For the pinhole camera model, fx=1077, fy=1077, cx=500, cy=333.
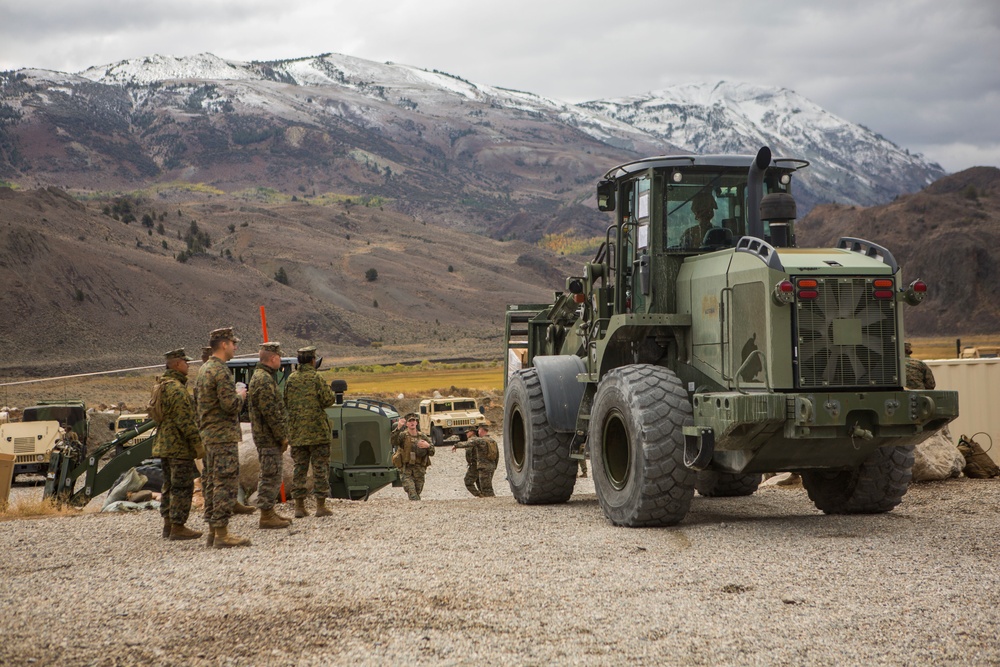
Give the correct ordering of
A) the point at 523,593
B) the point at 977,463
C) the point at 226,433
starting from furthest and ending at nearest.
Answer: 1. the point at 977,463
2. the point at 226,433
3. the point at 523,593

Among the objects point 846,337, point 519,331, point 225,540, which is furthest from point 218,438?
point 519,331

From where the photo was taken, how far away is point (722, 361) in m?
10.1

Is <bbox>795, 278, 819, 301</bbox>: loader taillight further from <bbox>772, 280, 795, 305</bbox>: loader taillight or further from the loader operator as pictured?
the loader operator

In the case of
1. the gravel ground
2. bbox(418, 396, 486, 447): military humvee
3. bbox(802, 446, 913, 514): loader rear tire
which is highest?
bbox(802, 446, 913, 514): loader rear tire

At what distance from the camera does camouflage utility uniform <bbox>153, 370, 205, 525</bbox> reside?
10.7m

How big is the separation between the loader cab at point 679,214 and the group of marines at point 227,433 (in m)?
3.90

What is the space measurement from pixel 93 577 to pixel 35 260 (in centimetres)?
7501

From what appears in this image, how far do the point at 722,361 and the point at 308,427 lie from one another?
483cm

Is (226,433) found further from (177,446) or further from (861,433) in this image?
(861,433)

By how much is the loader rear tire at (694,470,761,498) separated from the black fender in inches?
95.1

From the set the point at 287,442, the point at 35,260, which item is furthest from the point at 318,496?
the point at 35,260

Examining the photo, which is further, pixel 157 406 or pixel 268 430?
pixel 268 430

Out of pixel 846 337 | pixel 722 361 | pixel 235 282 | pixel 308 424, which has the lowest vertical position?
pixel 308 424

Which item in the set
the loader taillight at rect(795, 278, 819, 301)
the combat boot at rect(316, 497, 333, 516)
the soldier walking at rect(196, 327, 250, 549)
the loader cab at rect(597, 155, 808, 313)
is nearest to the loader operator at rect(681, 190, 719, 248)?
the loader cab at rect(597, 155, 808, 313)
